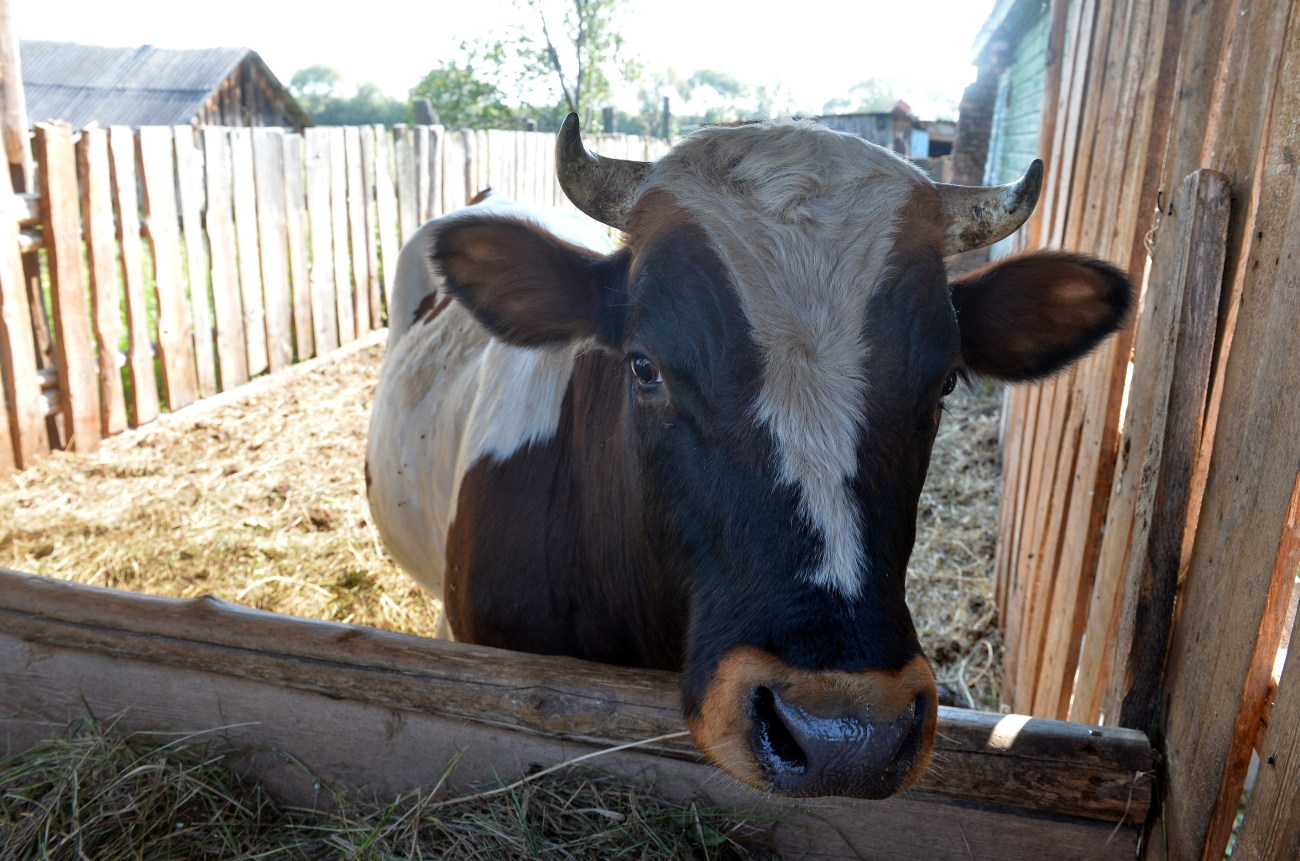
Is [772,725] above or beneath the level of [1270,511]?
beneath

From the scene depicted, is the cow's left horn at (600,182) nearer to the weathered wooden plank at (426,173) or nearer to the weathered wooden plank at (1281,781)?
the weathered wooden plank at (1281,781)

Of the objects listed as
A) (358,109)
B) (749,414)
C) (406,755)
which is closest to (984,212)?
(749,414)

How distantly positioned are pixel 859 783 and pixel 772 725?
0.16m

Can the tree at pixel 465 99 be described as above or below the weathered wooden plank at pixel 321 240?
above

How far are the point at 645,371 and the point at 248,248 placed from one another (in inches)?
260

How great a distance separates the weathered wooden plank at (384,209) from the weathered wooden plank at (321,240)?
819 millimetres

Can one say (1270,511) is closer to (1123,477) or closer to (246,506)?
(1123,477)

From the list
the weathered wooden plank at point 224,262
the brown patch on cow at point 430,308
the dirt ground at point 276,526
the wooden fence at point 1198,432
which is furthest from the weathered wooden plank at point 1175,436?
the weathered wooden plank at point 224,262

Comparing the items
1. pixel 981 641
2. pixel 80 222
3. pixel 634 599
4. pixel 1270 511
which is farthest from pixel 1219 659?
pixel 80 222

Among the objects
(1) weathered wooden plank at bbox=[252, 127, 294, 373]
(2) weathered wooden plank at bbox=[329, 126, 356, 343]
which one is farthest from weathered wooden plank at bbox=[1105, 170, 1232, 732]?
(2) weathered wooden plank at bbox=[329, 126, 356, 343]

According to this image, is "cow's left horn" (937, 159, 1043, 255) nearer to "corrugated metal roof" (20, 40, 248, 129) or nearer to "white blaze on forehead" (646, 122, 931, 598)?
"white blaze on forehead" (646, 122, 931, 598)

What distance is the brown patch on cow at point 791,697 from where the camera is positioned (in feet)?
4.45

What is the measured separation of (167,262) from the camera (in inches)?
264

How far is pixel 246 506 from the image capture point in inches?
218
